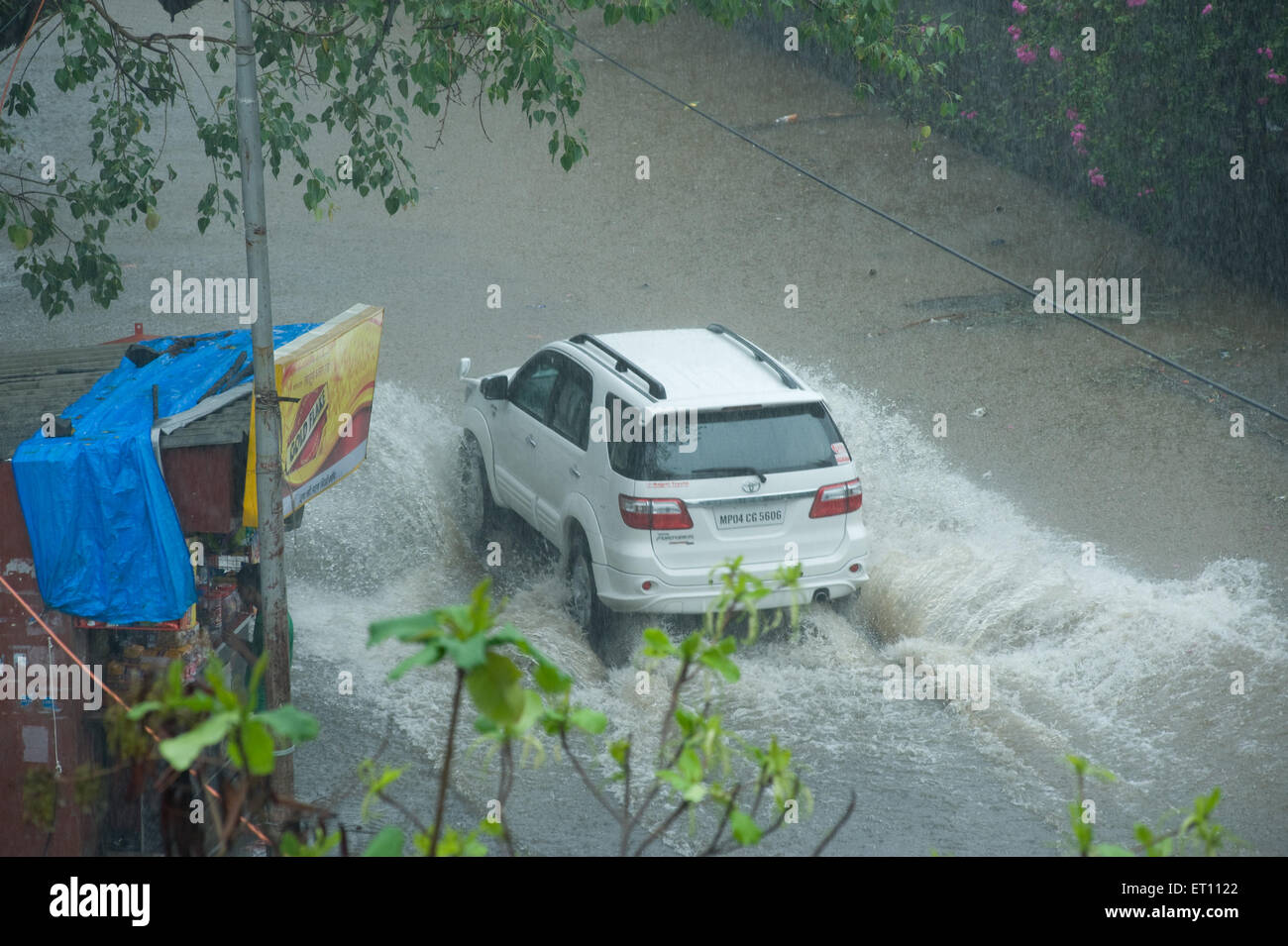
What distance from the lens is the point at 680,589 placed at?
24.9 feet

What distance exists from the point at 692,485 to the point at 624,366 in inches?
42.1

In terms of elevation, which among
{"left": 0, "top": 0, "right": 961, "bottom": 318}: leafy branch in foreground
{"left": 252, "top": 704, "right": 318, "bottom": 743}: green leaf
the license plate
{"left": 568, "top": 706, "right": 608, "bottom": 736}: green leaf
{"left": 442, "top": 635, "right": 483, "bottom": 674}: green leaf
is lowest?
the license plate

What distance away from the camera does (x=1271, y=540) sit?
9414 millimetres

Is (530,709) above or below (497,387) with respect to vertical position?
above

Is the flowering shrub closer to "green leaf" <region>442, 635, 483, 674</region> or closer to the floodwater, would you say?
the floodwater

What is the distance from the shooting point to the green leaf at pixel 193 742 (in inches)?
59.9

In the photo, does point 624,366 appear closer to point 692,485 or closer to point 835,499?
point 692,485

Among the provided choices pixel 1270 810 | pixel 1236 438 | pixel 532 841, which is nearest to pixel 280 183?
pixel 1236 438

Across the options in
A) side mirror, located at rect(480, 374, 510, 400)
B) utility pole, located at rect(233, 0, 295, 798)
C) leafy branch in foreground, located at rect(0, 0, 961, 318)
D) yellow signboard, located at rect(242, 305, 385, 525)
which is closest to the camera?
utility pole, located at rect(233, 0, 295, 798)

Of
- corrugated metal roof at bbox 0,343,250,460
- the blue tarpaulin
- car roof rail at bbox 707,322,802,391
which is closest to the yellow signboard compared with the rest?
corrugated metal roof at bbox 0,343,250,460

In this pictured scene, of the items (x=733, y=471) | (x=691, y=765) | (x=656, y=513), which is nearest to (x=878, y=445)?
(x=733, y=471)

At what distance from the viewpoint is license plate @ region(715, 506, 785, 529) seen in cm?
759

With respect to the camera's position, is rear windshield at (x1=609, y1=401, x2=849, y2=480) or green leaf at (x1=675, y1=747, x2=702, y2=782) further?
rear windshield at (x1=609, y1=401, x2=849, y2=480)
